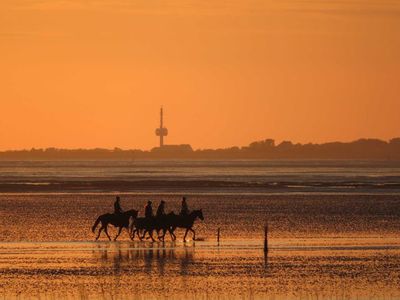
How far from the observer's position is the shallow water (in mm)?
30375

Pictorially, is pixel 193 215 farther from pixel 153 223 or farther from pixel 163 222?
pixel 153 223

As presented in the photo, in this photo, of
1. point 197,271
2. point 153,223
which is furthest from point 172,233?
point 197,271

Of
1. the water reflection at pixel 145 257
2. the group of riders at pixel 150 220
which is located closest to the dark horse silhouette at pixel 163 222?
the group of riders at pixel 150 220

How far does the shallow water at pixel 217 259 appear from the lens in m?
30.4

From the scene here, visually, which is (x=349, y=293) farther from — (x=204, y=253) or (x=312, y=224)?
(x=312, y=224)

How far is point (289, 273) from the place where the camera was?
3369 centimetres

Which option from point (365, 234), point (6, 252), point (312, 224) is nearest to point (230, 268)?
point (6, 252)

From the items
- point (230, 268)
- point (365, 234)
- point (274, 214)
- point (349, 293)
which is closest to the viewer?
point (349, 293)

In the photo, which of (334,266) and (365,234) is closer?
(334,266)

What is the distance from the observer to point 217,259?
124ft

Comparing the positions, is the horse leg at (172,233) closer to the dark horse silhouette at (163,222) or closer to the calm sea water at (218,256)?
the dark horse silhouette at (163,222)

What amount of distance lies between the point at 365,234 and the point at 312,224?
637 cm

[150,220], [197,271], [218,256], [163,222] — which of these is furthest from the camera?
[163,222]

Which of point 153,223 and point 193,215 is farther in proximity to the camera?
point 193,215
